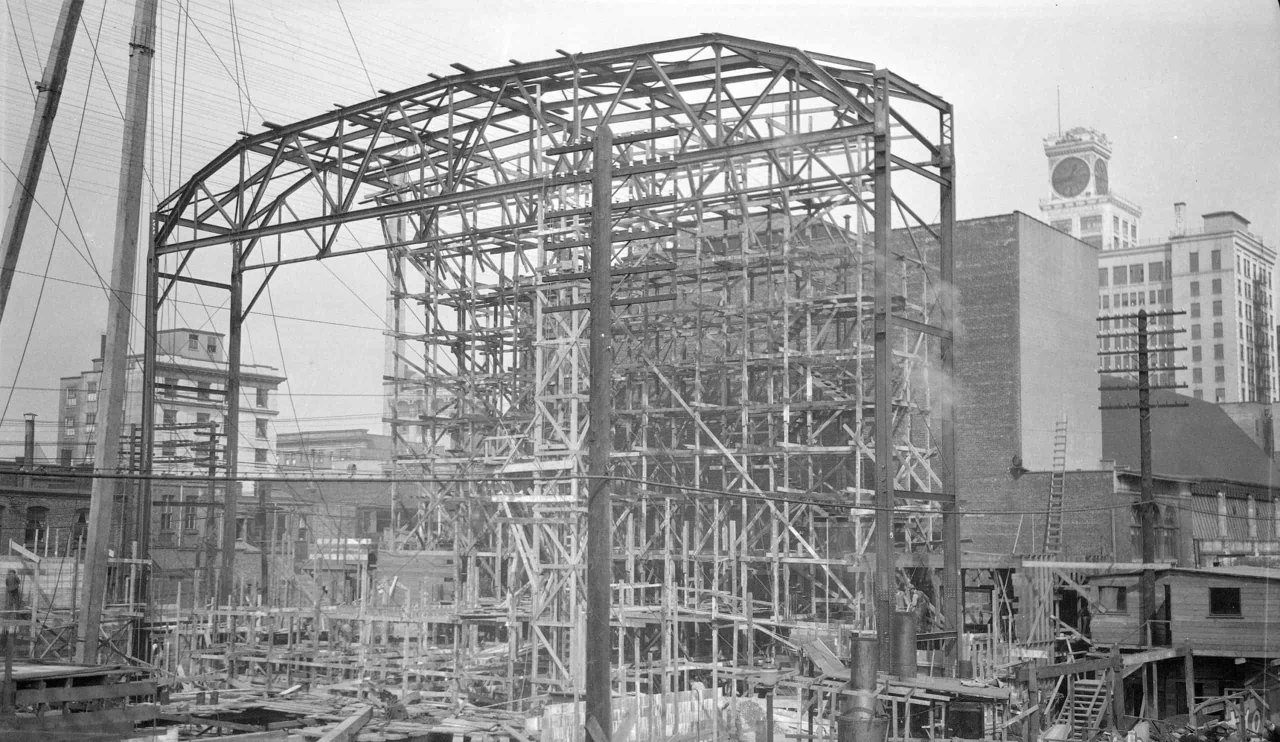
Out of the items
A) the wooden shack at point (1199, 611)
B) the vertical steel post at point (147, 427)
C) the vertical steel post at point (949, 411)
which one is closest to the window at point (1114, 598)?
the wooden shack at point (1199, 611)

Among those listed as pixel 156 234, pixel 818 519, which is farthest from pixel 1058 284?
pixel 156 234

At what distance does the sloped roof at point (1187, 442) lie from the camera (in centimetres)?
4816

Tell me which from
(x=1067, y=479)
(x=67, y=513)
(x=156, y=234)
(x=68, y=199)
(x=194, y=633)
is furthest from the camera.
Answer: (x=67, y=513)

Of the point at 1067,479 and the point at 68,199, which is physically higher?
the point at 68,199

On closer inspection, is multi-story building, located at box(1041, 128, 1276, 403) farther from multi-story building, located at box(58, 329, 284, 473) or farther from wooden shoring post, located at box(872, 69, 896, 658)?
wooden shoring post, located at box(872, 69, 896, 658)

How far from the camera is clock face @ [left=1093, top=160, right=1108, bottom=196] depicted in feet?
266

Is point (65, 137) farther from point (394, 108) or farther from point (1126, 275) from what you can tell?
point (1126, 275)

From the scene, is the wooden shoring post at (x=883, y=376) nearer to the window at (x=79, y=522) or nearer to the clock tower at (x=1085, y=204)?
the window at (x=79, y=522)

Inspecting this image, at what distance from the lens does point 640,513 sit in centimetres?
3359

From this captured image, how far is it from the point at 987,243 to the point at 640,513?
14491 millimetres

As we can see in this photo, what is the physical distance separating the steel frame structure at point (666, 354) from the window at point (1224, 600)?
7233mm

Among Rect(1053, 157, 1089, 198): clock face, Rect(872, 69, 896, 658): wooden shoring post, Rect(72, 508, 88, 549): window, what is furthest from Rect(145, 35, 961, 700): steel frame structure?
Rect(1053, 157, 1089, 198): clock face

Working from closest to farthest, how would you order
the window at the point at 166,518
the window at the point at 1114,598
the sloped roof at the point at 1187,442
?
the window at the point at 1114,598 → the window at the point at 166,518 → the sloped roof at the point at 1187,442

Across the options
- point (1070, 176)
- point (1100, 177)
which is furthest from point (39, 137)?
point (1100, 177)
